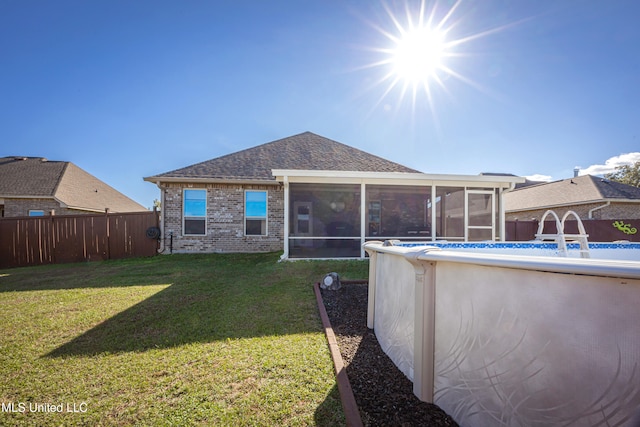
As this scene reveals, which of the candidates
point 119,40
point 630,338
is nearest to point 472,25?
point 630,338

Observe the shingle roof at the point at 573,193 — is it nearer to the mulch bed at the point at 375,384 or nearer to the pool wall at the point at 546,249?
the pool wall at the point at 546,249

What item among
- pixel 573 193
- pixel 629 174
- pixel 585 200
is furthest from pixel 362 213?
pixel 629 174

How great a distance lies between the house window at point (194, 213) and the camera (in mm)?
10570

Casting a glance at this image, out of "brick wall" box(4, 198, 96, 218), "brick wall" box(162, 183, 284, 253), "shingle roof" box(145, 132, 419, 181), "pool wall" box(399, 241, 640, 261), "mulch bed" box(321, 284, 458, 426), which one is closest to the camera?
"mulch bed" box(321, 284, 458, 426)

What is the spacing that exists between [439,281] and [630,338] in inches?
37.6

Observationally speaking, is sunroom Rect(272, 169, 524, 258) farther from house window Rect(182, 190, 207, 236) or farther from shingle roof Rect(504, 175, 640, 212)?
shingle roof Rect(504, 175, 640, 212)

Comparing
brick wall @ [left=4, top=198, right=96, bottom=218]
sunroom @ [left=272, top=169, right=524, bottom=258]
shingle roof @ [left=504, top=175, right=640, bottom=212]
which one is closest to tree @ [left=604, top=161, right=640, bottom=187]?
shingle roof @ [left=504, top=175, right=640, bottom=212]

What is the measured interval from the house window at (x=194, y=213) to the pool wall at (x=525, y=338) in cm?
1015

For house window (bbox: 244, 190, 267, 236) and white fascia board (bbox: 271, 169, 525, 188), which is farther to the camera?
house window (bbox: 244, 190, 267, 236)

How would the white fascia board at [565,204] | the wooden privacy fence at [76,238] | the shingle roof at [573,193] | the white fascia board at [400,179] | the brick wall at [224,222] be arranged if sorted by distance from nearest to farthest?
the white fascia board at [400,179] < the wooden privacy fence at [76,238] < the brick wall at [224,222] < the white fascia board at [565,204] < the shingle roof at [573,193]

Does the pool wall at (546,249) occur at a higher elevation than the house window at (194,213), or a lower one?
lower

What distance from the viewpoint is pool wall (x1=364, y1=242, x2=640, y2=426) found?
3.44 ft

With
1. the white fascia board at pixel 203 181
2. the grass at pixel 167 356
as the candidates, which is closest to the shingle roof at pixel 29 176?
the white fascia board at pixel 203 181

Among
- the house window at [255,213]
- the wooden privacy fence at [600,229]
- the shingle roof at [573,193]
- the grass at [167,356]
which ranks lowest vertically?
the grass at [167,356]
